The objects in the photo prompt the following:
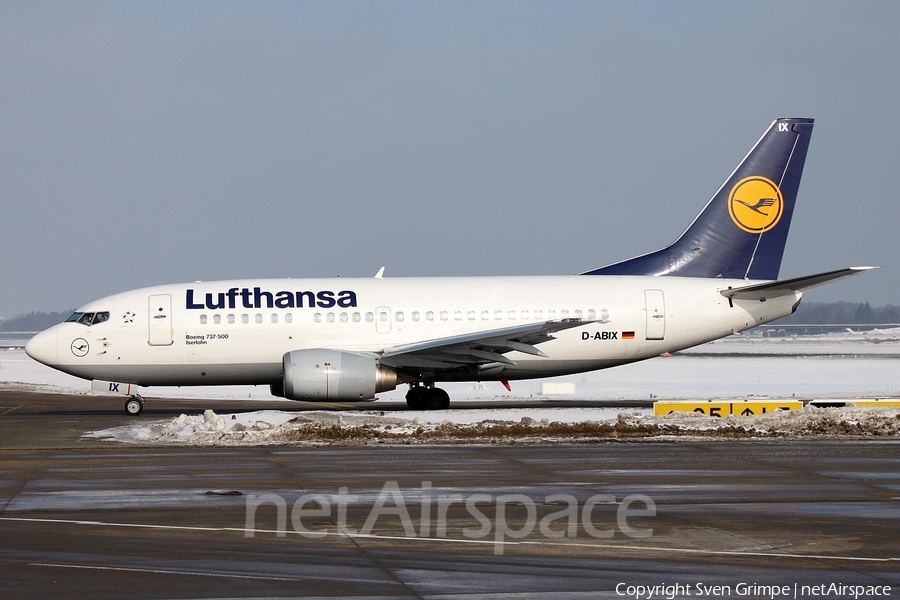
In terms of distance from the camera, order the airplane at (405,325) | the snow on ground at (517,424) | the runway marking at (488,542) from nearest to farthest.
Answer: the runway marking at (488,542) → the snow on ground at (517,424) → the airplane at (405,325)

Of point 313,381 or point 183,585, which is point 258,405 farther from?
point 183,585

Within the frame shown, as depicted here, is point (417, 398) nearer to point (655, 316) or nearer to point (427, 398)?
point (427, 398)

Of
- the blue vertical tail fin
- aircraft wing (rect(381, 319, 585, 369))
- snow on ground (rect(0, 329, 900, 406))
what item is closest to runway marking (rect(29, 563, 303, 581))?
aircraft wing (rect(381, 319, 585, 369))

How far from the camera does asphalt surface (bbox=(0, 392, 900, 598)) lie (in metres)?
8.19

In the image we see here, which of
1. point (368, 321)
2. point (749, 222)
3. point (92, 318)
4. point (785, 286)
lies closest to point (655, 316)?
point (785, 286)

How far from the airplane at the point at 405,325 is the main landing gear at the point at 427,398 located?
3 cm

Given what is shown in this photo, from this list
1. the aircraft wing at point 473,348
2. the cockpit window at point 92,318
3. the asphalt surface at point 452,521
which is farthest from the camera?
the cockpit window at point 92,318

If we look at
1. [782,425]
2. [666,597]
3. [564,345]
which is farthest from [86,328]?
[666,597]

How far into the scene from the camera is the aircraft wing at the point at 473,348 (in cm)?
2447

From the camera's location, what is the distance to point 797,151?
2872cm

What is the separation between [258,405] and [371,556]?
2239cm

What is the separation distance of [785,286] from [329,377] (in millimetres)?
12023

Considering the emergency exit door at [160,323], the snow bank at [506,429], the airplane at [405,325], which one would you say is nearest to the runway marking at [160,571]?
the snow bank at [506,429]

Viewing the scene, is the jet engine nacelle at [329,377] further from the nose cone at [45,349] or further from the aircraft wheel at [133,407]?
the nose cone at [45,349]
